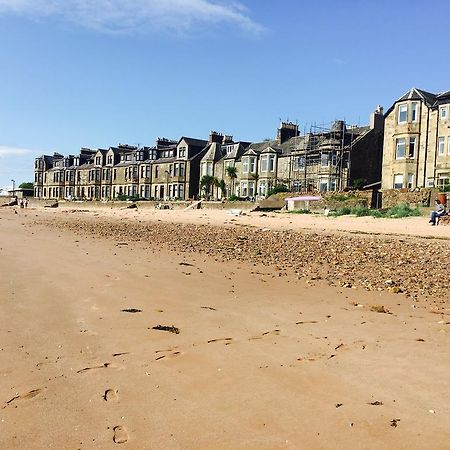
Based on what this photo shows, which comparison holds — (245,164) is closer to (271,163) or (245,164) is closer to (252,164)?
(252,164)

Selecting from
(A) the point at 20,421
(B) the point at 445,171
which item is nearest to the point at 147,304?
(A) the point at 20,421

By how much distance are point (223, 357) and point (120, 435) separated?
1.84 metres

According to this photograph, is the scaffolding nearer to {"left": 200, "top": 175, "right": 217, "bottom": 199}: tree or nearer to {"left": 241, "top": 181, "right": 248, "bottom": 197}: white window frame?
{"left": 241, "top": 181, "right": 248, "bottom": 197}: white window frame

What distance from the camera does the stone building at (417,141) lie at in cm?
4181

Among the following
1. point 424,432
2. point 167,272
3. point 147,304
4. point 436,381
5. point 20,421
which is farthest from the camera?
point 167,272

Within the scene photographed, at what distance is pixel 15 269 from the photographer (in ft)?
36.0

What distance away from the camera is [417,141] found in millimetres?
44188

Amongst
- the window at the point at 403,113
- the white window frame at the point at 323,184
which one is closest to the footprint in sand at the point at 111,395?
the window at the point at 403,113

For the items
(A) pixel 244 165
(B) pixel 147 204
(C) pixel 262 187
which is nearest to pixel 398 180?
(C) pixel 262 187

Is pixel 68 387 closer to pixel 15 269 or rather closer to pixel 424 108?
pixel 15 269

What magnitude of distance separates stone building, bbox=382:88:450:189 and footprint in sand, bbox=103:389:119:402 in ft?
135

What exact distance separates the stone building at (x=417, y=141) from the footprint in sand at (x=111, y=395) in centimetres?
4100

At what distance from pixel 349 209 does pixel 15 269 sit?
26.8 metres

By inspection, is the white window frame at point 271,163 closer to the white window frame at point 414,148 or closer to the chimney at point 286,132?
the chimney at point 286,132
